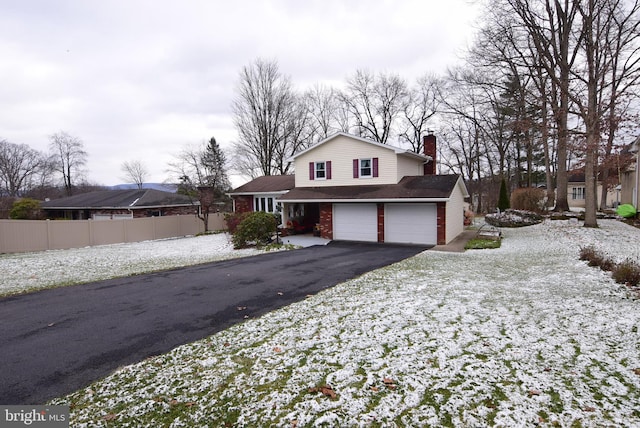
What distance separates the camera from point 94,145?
54781 millimetres

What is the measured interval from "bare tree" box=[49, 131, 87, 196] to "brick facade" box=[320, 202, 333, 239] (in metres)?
51.4

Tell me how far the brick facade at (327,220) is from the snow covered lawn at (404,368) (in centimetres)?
1122

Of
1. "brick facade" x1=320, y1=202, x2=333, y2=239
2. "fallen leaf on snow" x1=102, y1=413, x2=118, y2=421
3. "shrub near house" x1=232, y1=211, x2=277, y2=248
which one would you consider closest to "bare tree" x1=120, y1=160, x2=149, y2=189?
"shrub near house" x1=232, y1=211, x2=277, y2=248

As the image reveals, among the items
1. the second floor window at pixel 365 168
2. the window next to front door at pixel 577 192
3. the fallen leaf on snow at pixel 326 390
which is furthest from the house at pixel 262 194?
the window next to front door at pixel 577 192

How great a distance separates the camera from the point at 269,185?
24.2 m

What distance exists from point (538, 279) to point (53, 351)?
421 inches

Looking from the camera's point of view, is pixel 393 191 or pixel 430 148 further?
pixel 430 148

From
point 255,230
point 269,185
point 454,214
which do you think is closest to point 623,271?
point 454,214

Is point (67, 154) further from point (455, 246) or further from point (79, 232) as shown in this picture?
point (455, 246)

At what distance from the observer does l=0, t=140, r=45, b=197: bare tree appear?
2015 inches

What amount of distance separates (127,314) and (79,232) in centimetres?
1566

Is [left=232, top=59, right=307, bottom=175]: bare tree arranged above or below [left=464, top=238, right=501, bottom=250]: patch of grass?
above

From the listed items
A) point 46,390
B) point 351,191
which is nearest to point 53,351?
point 46,390

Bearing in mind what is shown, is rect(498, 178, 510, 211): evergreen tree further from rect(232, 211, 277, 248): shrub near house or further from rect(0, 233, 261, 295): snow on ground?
rect(0, 233, 261, 295): snow on ground
